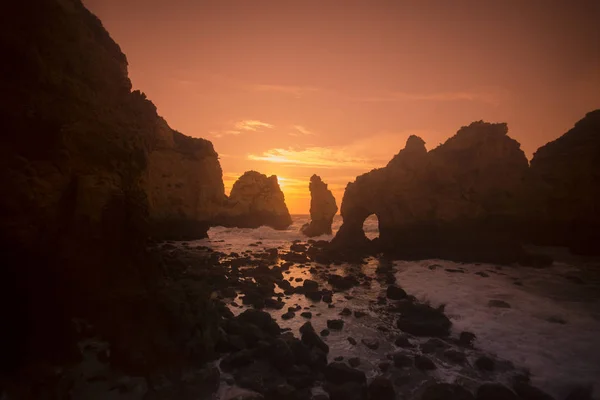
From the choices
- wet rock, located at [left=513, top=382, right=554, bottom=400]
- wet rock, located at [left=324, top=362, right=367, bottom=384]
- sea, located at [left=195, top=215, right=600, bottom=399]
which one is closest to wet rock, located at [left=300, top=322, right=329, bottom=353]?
sea, located at [left=195, top=215, right=600, bottom=399]

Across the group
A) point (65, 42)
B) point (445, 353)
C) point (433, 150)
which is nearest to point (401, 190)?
point (433, 150)

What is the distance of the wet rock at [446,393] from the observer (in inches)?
309

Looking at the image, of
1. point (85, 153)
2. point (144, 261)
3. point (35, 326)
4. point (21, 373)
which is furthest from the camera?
point (144, 261)

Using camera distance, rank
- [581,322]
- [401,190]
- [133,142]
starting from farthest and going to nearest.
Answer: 1. [401,190]
2. [581,322]
3. [133,142]

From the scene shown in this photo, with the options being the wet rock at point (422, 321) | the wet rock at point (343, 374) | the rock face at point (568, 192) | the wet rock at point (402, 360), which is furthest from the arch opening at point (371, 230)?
the wet rock at point (343, 374)

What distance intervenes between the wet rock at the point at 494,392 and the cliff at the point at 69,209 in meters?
9.02

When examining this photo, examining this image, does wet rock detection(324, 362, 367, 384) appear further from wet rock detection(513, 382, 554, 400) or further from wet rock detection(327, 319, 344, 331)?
wet rock detection(513, 382, 554, 400)

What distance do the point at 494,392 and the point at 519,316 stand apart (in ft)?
23.7

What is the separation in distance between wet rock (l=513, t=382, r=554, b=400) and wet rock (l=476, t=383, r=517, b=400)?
38 centimetres

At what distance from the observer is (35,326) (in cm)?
747

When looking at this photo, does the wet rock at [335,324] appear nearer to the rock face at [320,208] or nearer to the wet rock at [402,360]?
the wet rock at [402,360]

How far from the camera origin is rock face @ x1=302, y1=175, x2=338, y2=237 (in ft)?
180

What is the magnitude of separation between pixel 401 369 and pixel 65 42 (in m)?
16.8

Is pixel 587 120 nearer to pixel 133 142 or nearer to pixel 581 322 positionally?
pixel 581 322
